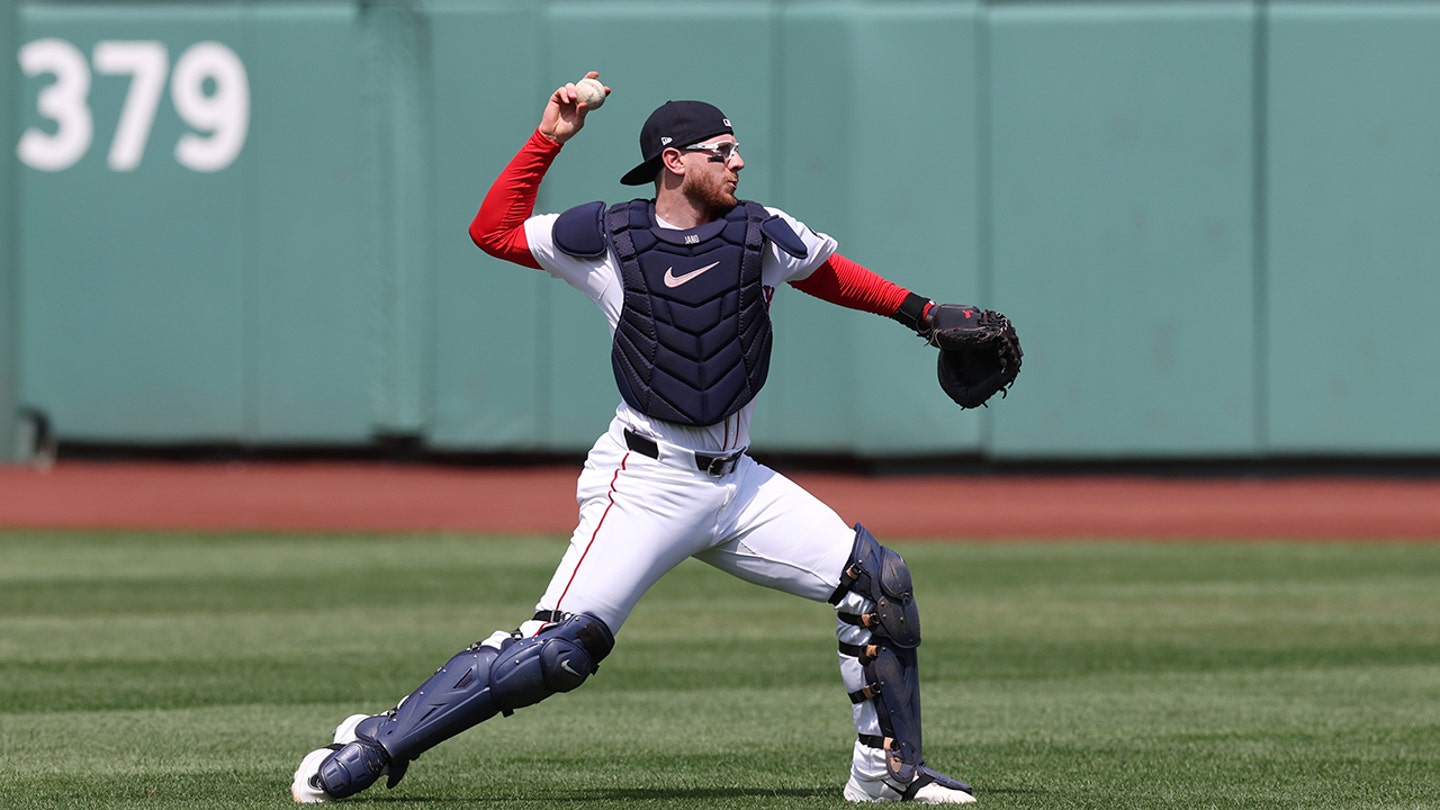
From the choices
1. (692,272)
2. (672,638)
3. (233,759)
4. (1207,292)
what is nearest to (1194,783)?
(692,272)

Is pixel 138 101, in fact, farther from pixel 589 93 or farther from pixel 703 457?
pixel 703 457

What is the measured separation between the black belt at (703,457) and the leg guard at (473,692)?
0.53 m

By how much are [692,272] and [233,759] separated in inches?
97.5

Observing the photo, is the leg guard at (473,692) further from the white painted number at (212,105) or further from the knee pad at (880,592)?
the white painted number at (212,105)

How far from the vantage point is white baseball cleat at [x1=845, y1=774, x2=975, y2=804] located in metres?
6.01

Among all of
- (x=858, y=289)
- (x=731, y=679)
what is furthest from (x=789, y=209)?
(x=858, y=289)

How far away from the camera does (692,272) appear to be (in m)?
5.89

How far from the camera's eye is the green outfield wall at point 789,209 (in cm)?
1978

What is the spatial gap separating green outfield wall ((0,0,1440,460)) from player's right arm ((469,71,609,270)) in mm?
14010

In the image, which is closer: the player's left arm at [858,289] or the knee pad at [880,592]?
the knee pad at [880,592]

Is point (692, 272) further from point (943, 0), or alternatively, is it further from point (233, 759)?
point (943, 0)

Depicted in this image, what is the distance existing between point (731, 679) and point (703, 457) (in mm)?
3506

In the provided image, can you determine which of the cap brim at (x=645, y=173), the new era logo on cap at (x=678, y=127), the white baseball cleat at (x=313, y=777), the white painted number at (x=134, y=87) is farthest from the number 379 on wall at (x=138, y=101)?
the white baseball cleat at (x=313, y=777)

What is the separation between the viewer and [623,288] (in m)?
5.95
